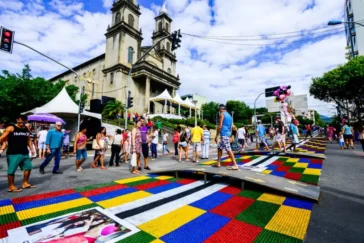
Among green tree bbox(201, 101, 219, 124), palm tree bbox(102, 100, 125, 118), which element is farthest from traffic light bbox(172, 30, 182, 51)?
green tree bbox(201, 101, 219, 124)

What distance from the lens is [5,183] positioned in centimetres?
505

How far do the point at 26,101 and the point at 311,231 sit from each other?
3416 cm

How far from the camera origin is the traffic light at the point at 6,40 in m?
9.49

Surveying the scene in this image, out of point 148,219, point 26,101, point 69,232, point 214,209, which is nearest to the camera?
point 69,232

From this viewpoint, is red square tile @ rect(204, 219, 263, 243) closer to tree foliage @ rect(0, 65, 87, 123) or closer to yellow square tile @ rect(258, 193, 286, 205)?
yellow square tile @ rect(258, 193, 286, 205)

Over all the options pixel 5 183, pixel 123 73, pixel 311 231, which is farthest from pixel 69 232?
pixel 123 73

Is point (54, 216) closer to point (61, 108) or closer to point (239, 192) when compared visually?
point (239, 192)

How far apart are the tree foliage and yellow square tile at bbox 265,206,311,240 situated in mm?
33211

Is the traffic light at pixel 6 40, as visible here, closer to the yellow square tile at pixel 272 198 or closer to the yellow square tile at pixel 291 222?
the yellow square tile at pixel 272 198

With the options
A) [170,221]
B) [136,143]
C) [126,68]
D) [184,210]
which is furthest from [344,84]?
[126,68]

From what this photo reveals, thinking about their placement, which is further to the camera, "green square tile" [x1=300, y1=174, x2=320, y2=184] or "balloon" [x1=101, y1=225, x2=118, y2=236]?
"green square tile" [x1=300, y1=174, x2=320, y2=184]

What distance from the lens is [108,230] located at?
2.57m

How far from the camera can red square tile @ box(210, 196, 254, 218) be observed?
3223 millimetres

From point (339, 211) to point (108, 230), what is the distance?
3.82m
